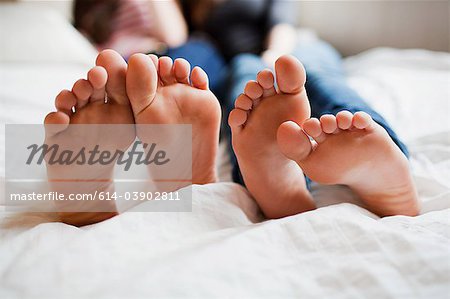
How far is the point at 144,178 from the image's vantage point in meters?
0.71

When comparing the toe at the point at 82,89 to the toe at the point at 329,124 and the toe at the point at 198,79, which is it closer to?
the toe at the point at 198,79

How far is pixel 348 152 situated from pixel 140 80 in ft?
0.85

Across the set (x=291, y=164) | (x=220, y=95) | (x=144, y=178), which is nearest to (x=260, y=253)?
(x=291, y=164)

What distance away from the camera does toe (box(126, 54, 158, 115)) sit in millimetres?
545

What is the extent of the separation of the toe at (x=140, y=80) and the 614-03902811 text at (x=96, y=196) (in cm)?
12

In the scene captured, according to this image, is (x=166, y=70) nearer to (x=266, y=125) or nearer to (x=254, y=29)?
(x=266, y=125)

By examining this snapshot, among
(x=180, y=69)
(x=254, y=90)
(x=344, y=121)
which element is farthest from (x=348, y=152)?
(x=180, y=69)

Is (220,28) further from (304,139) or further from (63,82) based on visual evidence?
(304,139)

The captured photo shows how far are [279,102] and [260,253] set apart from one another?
19cm

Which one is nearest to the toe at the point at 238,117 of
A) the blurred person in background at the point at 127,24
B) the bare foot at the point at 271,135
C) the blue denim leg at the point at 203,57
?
the bare foot at the point at 271,135

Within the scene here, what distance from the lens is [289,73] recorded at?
530mm

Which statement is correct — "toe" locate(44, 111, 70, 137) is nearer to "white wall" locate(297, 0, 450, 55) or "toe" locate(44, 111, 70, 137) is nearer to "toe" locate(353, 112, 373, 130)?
"toe" locate(353, 112, 373, 130)

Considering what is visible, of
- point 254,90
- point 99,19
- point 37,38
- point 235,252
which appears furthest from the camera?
point 99,19

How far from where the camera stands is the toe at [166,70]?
602 millimetres
